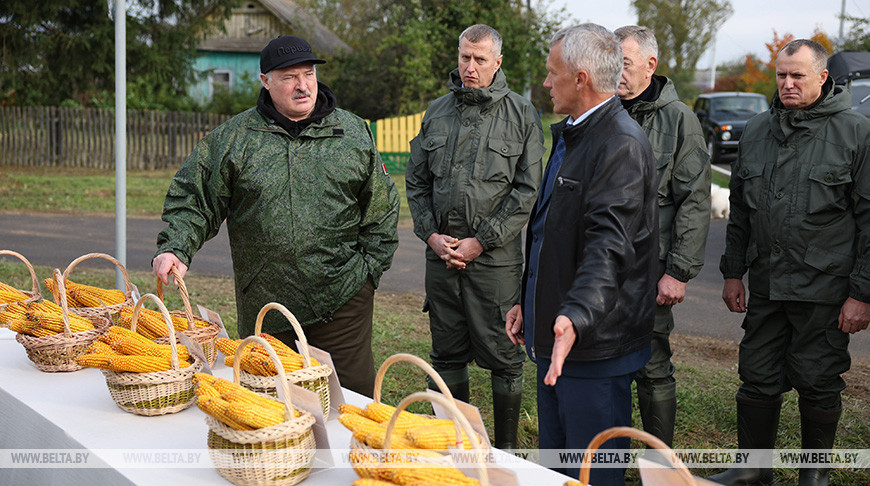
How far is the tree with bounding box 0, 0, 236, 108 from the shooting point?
14.9 metres

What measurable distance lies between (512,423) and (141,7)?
1497cm

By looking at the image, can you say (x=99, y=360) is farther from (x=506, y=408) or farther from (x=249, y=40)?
(x=249, y=40)

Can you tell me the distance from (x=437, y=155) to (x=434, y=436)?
2.53m

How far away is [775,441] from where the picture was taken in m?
4.27

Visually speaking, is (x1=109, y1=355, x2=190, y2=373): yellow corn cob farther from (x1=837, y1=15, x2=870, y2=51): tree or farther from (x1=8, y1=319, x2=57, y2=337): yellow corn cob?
(x1=837, y1=15, x2=870, y2=51): tree

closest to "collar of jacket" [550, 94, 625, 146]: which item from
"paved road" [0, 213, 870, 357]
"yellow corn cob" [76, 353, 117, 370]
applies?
"yellow corn cob" [76, 353, 117, 370]

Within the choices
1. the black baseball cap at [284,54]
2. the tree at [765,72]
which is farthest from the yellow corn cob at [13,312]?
the tree at [765,72]

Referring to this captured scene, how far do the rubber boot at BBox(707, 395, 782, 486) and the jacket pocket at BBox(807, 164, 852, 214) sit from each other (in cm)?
97

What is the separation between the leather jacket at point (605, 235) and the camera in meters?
2.54

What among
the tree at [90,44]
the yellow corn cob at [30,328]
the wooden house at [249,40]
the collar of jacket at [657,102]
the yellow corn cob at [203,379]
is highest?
the wooden house at [249,40]

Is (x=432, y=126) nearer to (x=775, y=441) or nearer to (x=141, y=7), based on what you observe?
(x=775, y=441)

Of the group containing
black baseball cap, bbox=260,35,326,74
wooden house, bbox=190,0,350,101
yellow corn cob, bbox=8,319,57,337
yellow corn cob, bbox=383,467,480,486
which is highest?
wooden house, bbox=190,0,350,101

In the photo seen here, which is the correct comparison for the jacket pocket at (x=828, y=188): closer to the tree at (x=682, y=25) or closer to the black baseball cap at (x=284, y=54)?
the black baseball cap at (x=284, y=54)

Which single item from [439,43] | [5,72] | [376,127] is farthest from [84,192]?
[439,43]
